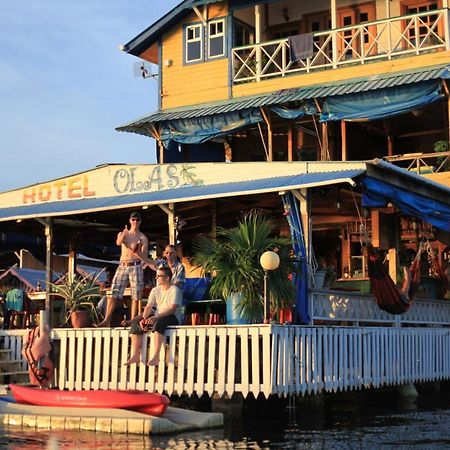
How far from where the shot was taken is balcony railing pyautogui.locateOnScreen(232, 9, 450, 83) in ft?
68.3

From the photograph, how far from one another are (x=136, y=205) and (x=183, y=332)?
112 inches

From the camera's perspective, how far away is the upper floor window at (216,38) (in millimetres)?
23520

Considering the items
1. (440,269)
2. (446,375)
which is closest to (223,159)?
(440,269)

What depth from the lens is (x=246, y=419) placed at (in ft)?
43.0

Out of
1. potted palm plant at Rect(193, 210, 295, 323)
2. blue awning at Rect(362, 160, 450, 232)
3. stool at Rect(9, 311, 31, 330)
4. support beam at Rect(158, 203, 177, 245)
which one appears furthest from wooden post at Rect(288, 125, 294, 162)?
potted palm plant at Rect(193, 210, 295, 323)

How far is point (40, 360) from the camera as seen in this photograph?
13516 mm

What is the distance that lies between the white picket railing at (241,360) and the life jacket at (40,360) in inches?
A: 11.8

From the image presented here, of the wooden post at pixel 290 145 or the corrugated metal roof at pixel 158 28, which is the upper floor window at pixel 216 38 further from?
the wooden post at pixel 290 145

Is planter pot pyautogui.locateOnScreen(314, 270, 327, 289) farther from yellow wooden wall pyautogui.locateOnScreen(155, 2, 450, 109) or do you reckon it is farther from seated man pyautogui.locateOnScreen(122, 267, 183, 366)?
yellow wooden wall pyautogui.locateOnScreen(155, 2, 450, 109)

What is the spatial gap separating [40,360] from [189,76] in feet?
40.4

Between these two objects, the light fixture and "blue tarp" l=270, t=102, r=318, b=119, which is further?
"blue tarp" l=270, t=102, r=318, b=119

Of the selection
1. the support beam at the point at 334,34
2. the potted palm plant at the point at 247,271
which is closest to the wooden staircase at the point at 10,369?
the potted palm plant at the point at 247,271

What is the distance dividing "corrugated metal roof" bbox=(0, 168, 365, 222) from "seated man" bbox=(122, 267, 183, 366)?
1650 millimetres

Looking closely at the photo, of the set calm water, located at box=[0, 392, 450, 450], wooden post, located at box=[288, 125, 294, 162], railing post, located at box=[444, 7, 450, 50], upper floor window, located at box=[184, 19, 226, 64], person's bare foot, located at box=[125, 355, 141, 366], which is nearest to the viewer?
calm water, located at box=[0, 392, 450, 450]
